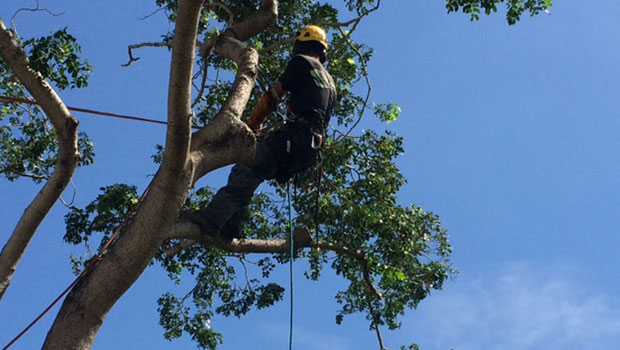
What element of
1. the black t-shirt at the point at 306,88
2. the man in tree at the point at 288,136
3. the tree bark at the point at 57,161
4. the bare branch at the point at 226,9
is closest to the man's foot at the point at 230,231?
the man in tree at the point at 288,136

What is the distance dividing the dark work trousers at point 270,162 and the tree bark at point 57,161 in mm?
1266

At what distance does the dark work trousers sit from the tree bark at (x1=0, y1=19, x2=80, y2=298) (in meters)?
1.27

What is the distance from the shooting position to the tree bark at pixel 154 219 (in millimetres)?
3943

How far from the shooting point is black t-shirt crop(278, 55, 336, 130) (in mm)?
5711

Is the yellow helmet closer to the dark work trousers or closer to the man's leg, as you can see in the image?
the dark work trousers

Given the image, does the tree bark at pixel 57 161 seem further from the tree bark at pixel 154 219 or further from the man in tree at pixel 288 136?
the man in tree at pixel 288 136

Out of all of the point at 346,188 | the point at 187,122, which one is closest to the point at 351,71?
the point at 346,188

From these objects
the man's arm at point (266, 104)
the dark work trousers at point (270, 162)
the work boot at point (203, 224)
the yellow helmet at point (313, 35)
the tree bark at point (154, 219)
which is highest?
the yellow helmet at point (313, 35)

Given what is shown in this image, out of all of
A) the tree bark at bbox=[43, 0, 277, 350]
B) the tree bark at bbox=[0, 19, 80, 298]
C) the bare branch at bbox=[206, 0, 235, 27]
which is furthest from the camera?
the bare branch at bbox=[206, 0, 235, 27]

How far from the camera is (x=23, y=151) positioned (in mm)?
8664

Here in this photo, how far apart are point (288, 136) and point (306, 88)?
438mm

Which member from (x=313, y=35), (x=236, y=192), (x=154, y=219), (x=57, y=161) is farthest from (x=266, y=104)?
(x=57, y=161)

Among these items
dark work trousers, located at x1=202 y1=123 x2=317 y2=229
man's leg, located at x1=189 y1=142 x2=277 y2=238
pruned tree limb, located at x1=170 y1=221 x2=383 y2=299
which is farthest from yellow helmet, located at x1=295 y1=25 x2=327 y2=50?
pruned tree limb, located at x1=170 y1=221 x2=383 y2=299

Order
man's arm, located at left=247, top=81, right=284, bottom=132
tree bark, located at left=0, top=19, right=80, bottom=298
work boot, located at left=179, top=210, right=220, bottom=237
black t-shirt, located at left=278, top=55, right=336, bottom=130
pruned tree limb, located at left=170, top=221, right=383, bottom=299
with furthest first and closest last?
1. black t-shirt, located at left=278, top=55, right=336, bottom=130
2. man's arm, located at left=247, top=81, right=284, bottom=132
3. work boot, located at left=179, top=210, right=220, bottom=237
4. pruned tree limb, located at left=170, top=221, right=383, bottom=299
5. tree bark, located at left=0, top=19, right=80, bottom=298
